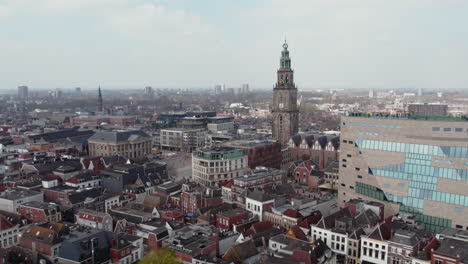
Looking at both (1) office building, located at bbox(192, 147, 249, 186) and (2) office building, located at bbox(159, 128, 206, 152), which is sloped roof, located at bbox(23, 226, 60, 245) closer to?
(1) office building, located at bbox(192, 147, 249, 186)

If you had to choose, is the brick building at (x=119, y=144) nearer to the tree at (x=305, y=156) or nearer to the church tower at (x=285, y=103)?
the church tower at (x=285, y=103)

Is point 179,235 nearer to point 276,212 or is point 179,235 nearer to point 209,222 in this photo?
point 209,222

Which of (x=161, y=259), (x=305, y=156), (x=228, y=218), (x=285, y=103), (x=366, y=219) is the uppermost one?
(x=285, y=103)

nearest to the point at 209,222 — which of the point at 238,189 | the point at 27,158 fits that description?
the point at 238,189

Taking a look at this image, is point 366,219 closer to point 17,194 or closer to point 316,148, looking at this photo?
point 17,194

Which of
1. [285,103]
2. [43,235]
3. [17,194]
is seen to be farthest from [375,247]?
[285,103]
